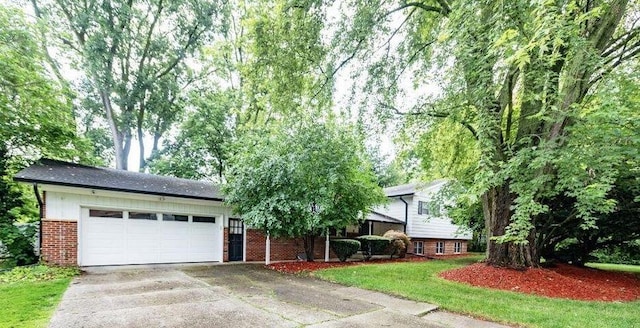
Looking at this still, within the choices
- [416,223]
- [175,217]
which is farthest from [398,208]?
[175,217]

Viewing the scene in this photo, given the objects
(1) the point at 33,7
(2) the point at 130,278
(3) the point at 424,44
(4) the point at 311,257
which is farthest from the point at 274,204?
(1) the point at 33,7

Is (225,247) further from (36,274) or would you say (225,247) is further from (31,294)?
(31,294)

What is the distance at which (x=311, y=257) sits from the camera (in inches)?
476

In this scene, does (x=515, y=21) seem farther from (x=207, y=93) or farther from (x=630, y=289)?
(x=207, y=93)

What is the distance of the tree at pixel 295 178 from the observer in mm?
10219

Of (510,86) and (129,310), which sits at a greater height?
(510,86)

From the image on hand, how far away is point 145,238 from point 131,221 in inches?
28.8

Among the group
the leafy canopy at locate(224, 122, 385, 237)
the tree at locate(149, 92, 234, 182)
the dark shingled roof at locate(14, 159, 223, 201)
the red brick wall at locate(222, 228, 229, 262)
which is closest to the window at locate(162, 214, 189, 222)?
the dark shingled roof at locate(14, 159, 223, 201)

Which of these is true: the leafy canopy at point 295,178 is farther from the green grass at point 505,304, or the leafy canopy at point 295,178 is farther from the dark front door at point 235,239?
the green grass at point 505,304

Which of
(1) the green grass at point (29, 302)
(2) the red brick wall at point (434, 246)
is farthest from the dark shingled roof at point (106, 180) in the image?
(2) the red brick wall at point (434, 246)

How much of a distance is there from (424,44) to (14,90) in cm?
1316

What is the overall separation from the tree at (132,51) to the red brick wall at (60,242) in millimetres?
10101

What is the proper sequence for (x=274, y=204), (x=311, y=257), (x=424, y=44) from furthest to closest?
1. (x=311, y=257)
2. (x=274, y=204)
3. (x=424, y=44)

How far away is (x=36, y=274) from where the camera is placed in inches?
295
